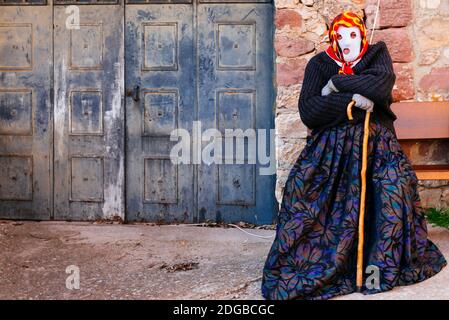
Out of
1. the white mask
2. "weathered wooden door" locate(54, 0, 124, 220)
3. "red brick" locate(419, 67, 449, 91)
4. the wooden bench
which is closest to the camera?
the white mask

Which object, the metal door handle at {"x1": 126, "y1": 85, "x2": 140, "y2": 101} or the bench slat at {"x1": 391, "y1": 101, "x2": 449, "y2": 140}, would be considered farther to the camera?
the metal door handle at {"x1": 126, "y1": 85, "x2": 140, "y2": 101}

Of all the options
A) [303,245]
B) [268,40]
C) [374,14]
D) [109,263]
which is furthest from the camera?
[268,40]

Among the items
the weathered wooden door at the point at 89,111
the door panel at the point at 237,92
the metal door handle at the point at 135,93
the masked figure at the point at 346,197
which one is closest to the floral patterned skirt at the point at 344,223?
the masked figure at the point at 346,197

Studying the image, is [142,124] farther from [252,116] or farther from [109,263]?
[109,263]

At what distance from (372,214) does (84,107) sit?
2596mm

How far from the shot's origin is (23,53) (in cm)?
475

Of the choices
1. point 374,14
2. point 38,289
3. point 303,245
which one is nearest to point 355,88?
point 303,245

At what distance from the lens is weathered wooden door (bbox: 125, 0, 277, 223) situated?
4.56 metres

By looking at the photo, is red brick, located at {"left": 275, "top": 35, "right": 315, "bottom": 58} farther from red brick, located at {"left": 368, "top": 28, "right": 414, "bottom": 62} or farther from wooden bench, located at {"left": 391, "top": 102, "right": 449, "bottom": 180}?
wooden bench, located at {"left": 391, "top": 102, "right": 449, "bottom": 180}

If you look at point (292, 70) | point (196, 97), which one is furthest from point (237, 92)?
point (292, 70)

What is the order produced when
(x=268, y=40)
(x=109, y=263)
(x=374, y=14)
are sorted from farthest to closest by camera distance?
1. (x=268, y=40)
2. (x=374, y=14)
3. (x=109, y=263)

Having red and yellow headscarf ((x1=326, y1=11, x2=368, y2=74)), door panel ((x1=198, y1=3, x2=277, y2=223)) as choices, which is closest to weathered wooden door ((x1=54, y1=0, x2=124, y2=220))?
door panel ((x1=198, y1=3, x2=277, y2=223))

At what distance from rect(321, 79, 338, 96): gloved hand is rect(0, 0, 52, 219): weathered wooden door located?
2.45 metres

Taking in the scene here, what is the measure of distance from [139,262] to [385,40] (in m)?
2.28
